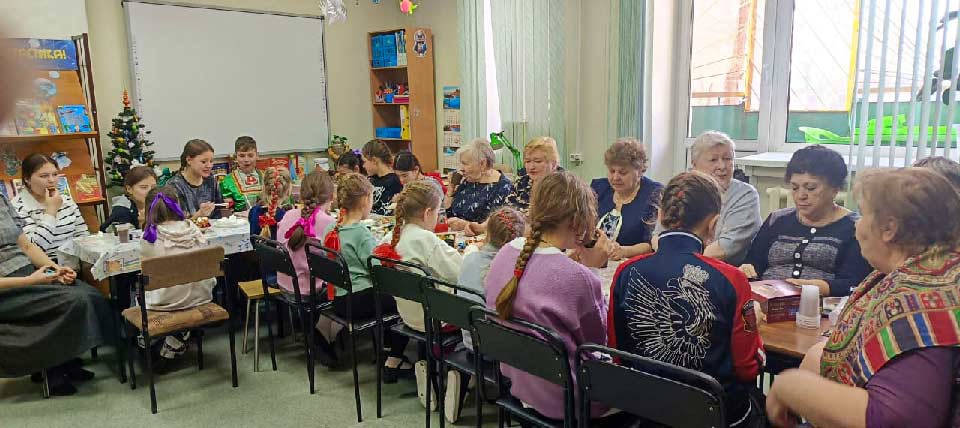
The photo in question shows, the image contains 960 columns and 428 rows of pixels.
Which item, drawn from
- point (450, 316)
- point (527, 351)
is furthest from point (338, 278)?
point (527, 351)

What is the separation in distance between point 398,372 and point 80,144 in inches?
131

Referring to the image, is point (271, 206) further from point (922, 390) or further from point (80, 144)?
point (922, 390)

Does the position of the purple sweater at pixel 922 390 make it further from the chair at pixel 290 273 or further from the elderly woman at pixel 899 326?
the chair at pixel 290 273

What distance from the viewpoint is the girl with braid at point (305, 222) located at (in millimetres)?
3338

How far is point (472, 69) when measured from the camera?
5.98 meters

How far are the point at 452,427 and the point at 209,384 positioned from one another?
144cm

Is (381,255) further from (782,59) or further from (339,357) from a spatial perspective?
(782,59)

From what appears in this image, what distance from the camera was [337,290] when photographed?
10.6 feet

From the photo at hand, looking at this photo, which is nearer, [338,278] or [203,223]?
[338,278]

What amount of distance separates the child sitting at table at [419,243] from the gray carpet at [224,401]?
1.88ft

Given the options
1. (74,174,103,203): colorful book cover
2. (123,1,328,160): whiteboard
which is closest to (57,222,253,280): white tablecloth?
(74,174,103,203): colorful book cover

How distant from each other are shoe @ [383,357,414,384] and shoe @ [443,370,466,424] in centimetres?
55

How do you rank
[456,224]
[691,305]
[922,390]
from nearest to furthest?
[922,390], [691,305], [456,224]

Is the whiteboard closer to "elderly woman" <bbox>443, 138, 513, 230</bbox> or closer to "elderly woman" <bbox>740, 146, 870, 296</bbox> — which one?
"elderly woman" <bbox>443, 138, 513, 230</bbox>
